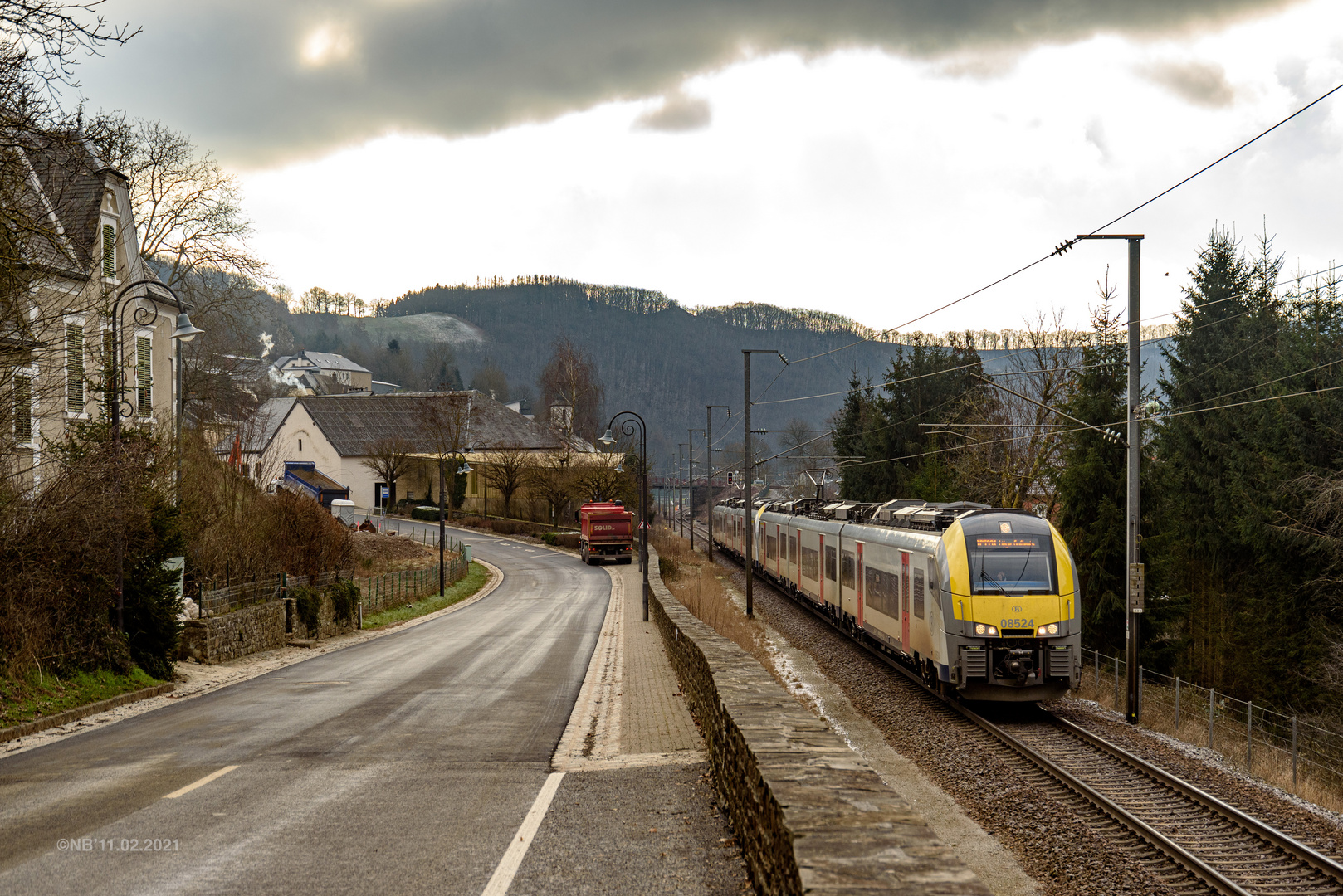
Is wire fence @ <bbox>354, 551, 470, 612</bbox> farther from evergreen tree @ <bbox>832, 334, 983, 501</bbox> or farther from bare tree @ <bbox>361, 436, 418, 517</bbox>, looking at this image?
bare tree @ <bbox>361, 436, 418, 517</bbox>

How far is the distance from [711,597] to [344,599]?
11641mm

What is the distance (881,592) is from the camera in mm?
22297

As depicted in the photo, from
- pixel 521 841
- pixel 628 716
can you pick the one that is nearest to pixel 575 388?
pixel 628 716

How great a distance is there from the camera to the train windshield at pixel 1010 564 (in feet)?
54.2

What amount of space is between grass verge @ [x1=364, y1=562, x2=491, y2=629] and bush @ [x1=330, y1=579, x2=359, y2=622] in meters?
1.87

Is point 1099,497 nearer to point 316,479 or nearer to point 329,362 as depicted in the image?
point 316,479

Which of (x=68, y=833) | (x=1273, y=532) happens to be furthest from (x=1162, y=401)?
(x=68, y=833)

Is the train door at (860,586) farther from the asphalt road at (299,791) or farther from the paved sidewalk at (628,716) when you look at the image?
the asphalt road at (299,791)

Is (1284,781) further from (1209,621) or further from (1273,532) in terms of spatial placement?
(1209,621)

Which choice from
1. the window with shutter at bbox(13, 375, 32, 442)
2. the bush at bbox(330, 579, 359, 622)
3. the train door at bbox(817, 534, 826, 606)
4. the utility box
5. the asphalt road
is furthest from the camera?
the utility box

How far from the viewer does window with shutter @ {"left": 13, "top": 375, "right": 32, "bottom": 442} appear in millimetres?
15695

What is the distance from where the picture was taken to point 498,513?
269ft

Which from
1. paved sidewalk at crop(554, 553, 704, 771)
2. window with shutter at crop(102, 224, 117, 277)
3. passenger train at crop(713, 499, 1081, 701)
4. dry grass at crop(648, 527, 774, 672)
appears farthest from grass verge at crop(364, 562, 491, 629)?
passenger train at crop(713, 499, 1081, 701)

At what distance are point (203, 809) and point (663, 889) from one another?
176 inches
